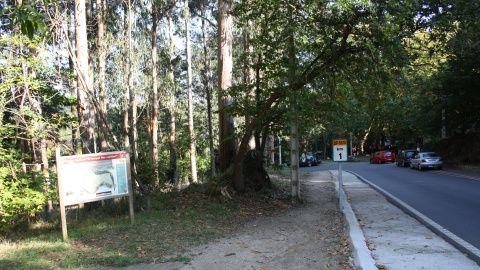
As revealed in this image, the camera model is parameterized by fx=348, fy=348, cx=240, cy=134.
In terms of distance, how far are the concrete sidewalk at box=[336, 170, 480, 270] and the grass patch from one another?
282cm

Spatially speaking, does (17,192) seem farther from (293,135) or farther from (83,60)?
(293,135)

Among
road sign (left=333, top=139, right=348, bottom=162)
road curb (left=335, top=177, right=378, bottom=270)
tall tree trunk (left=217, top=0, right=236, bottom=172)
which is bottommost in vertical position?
road curb (left=335, top=177, right=378, bottom=270)

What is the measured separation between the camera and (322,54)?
11.2 m

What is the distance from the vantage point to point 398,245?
6.80 meters

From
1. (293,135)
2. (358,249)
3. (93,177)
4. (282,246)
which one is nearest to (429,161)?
(293,135)

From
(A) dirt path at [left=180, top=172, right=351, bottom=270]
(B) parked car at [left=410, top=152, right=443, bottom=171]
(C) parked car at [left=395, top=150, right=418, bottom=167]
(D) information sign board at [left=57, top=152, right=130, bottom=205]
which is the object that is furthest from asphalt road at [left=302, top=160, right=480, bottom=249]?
(C) parked car at [left=395, top=150, right=418, bottom=167]

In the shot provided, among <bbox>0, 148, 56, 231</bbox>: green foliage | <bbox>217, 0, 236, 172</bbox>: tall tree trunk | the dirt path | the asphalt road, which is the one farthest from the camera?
<bbox>217, 0, 236, 172</bbox>: tall tree trunk

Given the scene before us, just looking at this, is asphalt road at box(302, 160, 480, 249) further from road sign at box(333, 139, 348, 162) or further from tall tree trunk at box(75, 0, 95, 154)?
tall tree trunk at box(75, 0, 95, 154)

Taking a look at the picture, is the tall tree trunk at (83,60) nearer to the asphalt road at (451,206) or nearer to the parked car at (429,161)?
the asphalt road at (451,206)

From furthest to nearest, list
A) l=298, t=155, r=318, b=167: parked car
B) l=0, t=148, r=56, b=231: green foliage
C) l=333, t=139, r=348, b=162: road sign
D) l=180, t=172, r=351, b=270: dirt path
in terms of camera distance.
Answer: l=298, t=155, r=318, b=167: parked car < l=333, t=139, r=348, b=162: road sign < l=0, t=148, r=56, b=231: green foliage < l=180, t=172, r=351, b=270: dirt path

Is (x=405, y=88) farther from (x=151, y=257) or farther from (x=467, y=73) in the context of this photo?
(x=467, y=73)

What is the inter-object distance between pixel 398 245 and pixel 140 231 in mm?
5598

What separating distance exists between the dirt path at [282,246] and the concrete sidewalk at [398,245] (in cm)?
33

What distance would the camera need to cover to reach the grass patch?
6.15 meters
